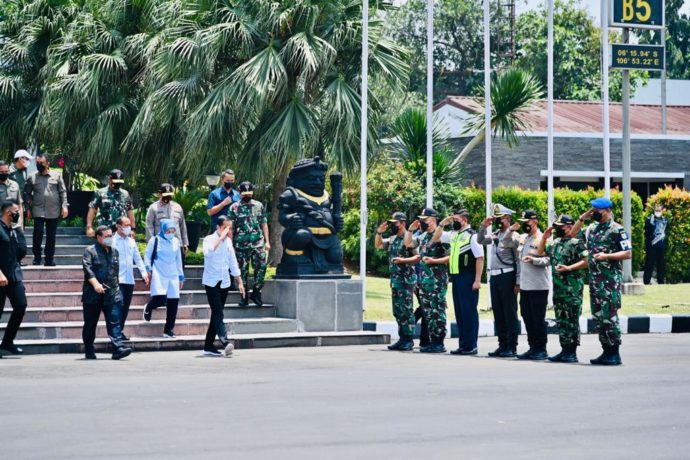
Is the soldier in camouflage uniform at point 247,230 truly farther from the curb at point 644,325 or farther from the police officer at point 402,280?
the curb at point 644,325

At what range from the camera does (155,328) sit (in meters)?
17.6

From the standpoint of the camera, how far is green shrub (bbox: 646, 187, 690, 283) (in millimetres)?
29844

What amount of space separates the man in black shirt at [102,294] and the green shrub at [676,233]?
1743cm

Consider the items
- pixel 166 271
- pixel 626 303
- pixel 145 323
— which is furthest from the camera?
pixel 626 303

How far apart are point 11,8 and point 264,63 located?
9.57 m

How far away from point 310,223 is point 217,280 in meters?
2.95

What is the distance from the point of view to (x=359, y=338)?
18.3 m

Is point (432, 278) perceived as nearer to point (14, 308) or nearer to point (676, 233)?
point (14, 308)

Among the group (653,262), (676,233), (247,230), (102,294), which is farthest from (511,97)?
(102,294)

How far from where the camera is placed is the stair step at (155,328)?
55.0 feet

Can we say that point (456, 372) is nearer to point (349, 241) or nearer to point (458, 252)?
point (458, 252)

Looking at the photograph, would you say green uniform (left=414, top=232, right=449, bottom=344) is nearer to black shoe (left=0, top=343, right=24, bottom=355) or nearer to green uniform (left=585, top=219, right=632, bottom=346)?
green uniform (left=585, top=219, right=632, bottom=346)

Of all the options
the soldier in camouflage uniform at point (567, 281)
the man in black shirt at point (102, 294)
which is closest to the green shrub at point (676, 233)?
the soldier in camouflage uniform at point (567, 281)

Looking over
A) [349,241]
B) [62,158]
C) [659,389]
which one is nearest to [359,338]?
[659,389]
